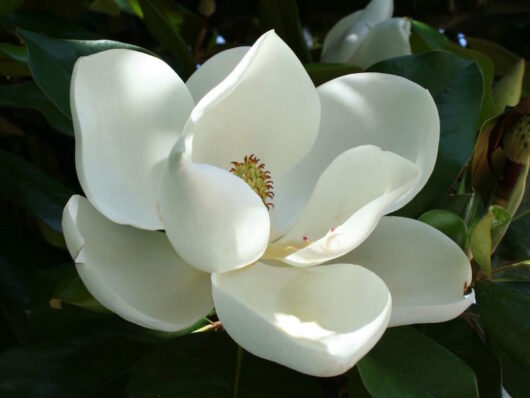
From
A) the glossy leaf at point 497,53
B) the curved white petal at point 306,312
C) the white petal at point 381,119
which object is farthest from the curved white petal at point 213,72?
the glossy leaf at point 497,53

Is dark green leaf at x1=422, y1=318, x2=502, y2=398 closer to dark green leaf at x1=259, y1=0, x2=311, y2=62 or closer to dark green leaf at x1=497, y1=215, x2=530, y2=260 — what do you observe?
dark green leaf at x1=497, y1=215, x2=530, y2=260

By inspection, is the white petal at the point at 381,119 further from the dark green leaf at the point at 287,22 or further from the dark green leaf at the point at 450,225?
the dark green leaf at the point at 287,22

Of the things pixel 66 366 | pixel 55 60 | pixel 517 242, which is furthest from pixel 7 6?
pixel 517 242

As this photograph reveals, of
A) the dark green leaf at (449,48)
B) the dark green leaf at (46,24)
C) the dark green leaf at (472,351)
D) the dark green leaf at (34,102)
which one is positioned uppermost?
the dark green leaf at (449,48)

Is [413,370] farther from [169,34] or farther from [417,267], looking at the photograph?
[169,34]

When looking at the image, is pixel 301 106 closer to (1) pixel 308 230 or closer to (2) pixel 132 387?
(1) pixel 308 230

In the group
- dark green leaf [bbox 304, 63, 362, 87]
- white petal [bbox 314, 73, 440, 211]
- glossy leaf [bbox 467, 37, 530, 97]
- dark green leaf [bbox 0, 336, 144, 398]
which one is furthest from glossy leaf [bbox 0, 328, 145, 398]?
glossy leaf [bbox 467, 37, 530, 97]
